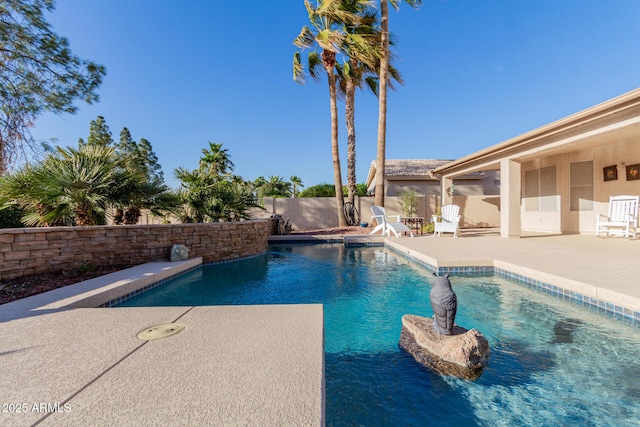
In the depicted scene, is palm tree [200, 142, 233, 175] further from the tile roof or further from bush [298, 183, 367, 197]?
the tile roof

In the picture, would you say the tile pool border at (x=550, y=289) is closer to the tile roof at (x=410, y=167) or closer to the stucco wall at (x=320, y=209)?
the stucco wall at (x=320, y=209)

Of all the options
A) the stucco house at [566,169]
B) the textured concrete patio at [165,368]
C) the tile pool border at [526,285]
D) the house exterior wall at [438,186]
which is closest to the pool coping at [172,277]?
the tile pool border at [526,285]

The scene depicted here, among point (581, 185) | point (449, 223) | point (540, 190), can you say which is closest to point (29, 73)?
point (449, 223)

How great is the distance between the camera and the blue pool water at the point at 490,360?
190 cm

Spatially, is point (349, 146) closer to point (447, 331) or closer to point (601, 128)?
point (601, 128)

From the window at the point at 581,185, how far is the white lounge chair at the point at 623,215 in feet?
3.60

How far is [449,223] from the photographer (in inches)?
370

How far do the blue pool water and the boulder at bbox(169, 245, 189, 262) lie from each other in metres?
1.23

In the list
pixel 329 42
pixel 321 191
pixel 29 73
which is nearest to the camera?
pixel 29 73

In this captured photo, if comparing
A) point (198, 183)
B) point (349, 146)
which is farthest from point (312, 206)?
point (198, 183)

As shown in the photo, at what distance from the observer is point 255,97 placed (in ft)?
59.8

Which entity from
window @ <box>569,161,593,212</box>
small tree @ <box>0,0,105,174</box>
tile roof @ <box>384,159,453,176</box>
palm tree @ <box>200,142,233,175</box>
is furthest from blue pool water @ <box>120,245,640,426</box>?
palm tree @ <box>200,142,233,175</box>

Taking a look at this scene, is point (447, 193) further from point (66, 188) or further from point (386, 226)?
point (66, 188)

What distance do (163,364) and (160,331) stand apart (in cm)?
62
